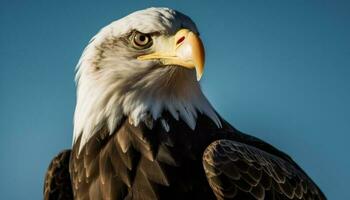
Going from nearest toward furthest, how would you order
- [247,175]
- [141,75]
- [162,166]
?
[162,166]
[247,175]
[141,75]

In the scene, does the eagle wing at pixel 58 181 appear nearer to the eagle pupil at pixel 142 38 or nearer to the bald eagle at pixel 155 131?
the bald eagle at pixel 155 131

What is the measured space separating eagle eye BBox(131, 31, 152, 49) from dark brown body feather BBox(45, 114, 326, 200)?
79cm

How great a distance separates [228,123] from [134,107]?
137 cm

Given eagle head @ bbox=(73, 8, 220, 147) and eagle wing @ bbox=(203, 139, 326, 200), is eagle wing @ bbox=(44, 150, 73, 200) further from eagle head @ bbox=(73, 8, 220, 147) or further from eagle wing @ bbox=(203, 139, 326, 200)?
eagle wing @ bbox=(203, 139, 326, 200)

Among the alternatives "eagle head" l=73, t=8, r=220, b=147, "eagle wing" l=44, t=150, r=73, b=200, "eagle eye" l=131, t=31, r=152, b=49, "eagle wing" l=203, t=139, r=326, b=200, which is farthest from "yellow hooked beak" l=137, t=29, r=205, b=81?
"eagle wing" l=44, t=150, r=73, b=200

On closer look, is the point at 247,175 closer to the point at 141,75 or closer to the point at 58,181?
the point at 141,75

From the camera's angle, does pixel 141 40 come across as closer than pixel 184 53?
No

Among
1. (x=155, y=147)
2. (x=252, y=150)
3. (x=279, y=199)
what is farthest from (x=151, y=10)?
(x=279, y=199)

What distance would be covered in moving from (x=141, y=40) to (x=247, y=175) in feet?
5.77

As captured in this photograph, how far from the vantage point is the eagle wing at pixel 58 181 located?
5.45m

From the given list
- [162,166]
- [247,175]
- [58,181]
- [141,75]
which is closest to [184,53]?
[141,75]

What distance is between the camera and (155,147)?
477 centimetres

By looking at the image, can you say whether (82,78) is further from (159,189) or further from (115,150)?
(159,189)

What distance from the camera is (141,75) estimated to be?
16.4ft
